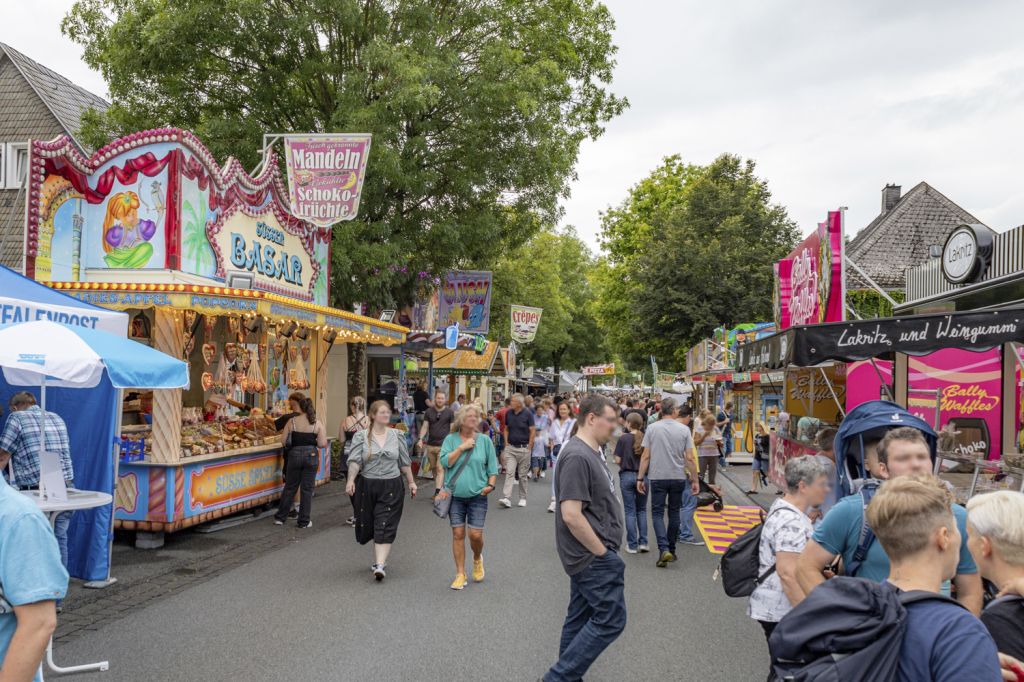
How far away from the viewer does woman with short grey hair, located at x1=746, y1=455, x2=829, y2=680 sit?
3.63 metres

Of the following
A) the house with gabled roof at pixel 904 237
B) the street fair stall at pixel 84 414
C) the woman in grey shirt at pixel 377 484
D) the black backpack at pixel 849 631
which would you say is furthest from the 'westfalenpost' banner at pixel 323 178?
the house with gabled roof at pixel 904 237

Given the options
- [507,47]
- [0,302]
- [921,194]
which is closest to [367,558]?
[0,302]

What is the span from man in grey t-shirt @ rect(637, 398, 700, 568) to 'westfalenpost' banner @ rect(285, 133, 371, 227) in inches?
229

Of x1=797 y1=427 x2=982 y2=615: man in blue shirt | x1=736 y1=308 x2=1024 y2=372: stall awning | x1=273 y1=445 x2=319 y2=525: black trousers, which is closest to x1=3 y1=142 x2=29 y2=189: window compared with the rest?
x1=273 y1=445 x2=319 y2=525: black trousers

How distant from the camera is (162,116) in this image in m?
16.2

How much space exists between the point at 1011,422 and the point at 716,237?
20261mm

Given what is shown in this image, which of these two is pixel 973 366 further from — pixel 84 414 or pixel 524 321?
pixel 524 321

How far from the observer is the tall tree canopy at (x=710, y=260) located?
30.7m

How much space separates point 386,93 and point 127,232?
21.3ft

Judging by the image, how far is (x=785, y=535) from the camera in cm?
366

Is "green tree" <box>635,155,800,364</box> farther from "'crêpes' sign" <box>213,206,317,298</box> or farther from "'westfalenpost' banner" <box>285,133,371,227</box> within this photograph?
"'westfalenpost' banner" <box>285,133,371,227</box>

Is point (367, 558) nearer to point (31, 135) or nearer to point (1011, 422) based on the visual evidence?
point (1011, 422)

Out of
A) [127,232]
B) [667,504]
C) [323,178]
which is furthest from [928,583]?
[323,178]

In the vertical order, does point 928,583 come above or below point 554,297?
below
